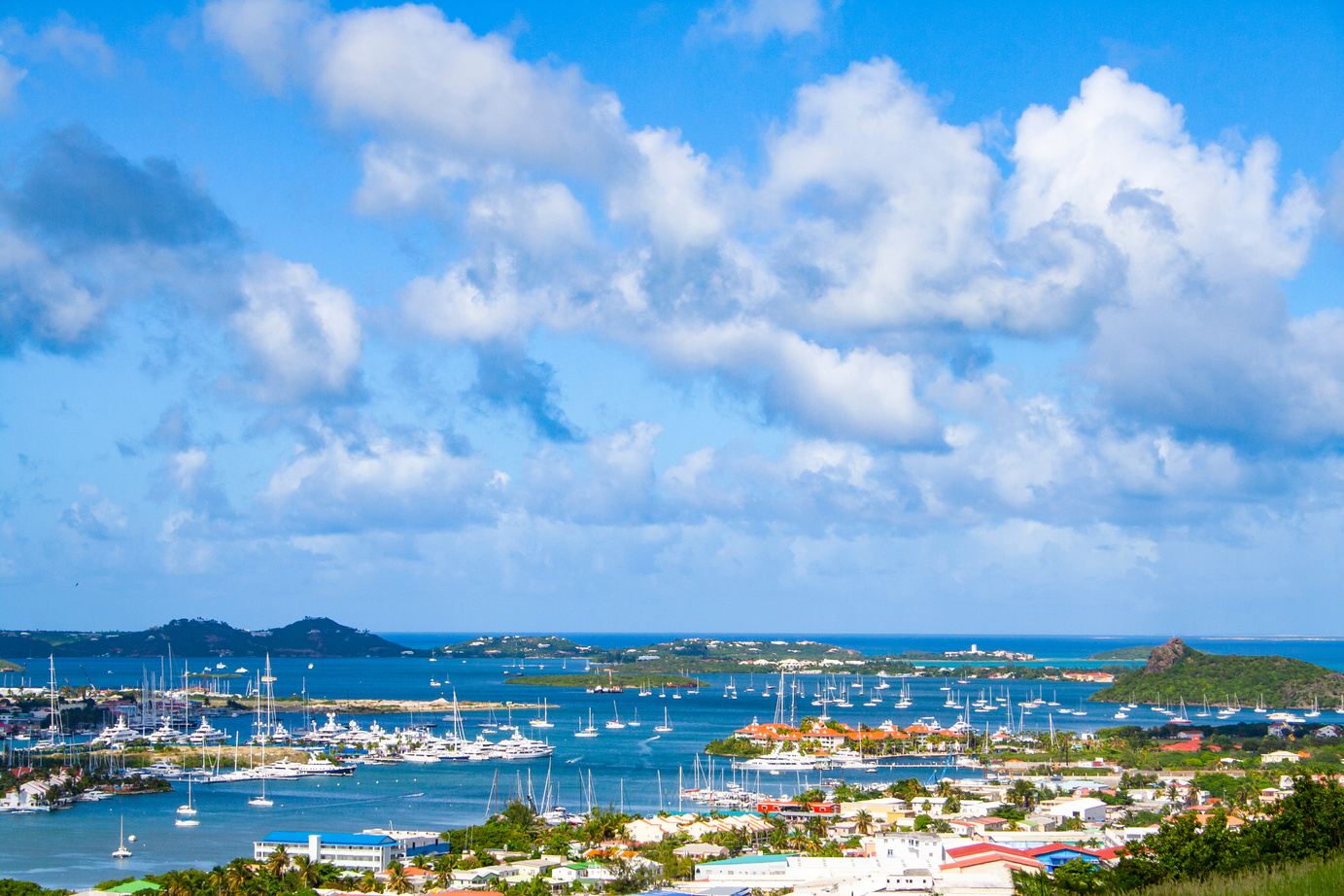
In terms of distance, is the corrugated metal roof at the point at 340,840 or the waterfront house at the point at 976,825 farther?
the waterfront house at the point at 976,825

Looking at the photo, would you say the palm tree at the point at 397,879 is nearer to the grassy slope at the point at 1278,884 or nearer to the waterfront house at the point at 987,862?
the waterfront house at the point at 987,862

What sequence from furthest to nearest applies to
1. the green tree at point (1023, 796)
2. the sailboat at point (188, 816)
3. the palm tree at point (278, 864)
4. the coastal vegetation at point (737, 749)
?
the coastal vegetation at point (737, 749) < the sailboat at point (188, 816) < the green tree at point (1023, 796) < the palm tree at point (278, 864)

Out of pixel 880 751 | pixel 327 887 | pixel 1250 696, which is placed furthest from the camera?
pixel 1250 696

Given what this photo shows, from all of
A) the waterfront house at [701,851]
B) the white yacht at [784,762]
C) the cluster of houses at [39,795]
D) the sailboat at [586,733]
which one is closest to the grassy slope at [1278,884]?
the waterfront house at [701,851]

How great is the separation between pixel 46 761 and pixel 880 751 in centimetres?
3801

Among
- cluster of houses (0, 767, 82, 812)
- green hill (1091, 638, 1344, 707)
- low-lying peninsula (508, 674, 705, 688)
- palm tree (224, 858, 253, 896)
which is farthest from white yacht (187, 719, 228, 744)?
green hill (1091, 638, 1344, 707)

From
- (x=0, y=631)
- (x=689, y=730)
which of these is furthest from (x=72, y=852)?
(x=0, y=631)

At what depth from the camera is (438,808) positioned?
4244 centimetres

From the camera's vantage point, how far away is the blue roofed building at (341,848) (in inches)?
1178

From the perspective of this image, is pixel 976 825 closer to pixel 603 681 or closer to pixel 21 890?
pixel 21 890

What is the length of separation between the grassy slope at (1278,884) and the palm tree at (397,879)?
609 inches

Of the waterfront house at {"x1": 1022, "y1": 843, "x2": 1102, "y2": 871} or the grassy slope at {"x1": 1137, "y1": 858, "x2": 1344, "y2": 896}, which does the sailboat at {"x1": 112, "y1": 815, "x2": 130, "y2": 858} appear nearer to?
the waterfront house at {"x1": 1022, "y1": 843, "x2": 1102, "y2": 871}

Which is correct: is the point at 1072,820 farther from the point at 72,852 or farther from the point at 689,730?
the point at 689,730

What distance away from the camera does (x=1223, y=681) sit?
93750mm
